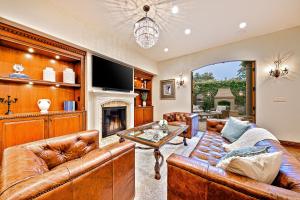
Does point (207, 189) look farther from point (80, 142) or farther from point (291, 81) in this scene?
point (291, 81)

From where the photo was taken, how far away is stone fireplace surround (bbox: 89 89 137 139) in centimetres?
340

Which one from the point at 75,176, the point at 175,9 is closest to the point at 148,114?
the point at 175,9

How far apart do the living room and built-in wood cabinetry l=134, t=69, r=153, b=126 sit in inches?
10.2

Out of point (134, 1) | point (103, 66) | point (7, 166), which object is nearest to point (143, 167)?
point (7, 166)

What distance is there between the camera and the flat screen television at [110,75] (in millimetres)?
Answer: 3445

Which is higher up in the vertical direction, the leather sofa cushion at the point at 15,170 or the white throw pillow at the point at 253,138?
the leather sofa cushion at the point at 15,170

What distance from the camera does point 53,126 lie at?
2.65 m

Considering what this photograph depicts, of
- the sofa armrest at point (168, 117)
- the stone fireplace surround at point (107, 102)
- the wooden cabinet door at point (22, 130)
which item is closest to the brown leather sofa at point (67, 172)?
the wooden cabinet door at point (22, 130)

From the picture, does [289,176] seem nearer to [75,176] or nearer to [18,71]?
[75,176]

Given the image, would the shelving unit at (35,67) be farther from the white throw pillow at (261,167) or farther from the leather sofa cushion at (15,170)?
the white throw pillow at (261,167)

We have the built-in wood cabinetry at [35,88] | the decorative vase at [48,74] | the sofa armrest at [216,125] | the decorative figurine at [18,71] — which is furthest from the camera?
the sofa armrest at [216,125]

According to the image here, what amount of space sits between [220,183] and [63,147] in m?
1.64

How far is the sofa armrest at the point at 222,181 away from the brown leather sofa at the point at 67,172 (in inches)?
19.1

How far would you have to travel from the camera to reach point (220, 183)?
2.94ft
